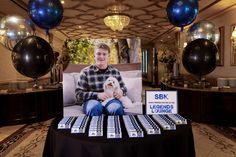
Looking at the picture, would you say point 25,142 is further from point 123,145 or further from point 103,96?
point 123,145

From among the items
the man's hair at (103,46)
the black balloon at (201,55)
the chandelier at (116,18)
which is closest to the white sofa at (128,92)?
the man's hair at (103,46)

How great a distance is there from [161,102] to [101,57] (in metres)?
0.70

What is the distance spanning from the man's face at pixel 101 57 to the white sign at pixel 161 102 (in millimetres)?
489

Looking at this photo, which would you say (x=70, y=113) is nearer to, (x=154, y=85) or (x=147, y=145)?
(x=147, y=145)

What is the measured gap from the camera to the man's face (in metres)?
1.90

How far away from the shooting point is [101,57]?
74.9 inches

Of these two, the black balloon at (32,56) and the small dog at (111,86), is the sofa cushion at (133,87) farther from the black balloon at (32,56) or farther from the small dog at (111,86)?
the black balloon at (32,56)

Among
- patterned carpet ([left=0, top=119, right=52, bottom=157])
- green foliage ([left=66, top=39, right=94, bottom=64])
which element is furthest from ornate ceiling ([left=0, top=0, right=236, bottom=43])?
green foliage ([left=66, top=39, right=94, bottom=64])

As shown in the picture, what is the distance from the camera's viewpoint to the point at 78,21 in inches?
305

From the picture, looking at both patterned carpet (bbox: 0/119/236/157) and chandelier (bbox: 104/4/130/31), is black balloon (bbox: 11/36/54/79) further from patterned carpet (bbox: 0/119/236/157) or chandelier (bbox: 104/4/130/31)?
chandelier (bbox: 104/4/130/31)

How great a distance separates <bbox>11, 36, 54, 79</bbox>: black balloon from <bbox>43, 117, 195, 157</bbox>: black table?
30.0 inches

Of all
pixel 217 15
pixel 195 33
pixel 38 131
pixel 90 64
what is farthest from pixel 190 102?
pixel 90 64

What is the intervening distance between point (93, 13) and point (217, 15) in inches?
155

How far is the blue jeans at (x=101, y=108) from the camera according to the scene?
1.92 metres
